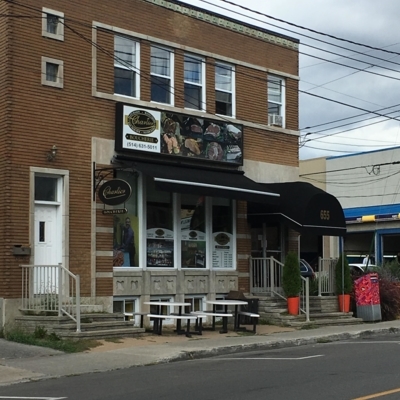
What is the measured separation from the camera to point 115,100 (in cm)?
1873

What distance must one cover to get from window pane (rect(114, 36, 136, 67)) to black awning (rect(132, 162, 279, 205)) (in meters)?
2.69

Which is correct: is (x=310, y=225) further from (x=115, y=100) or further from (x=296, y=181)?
(x=115, y=100)

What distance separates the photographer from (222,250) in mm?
21234

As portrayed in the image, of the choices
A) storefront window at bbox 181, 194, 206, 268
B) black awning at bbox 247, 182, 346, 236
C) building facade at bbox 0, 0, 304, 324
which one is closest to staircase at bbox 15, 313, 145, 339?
building facade at bbox 0, 0, 304, 324

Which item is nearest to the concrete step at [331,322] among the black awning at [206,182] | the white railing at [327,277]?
the white railing at [327,277]

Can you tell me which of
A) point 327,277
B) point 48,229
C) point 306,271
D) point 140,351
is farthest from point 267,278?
point 140,351

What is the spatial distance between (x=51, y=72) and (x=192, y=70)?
4627mm

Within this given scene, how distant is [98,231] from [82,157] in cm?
182

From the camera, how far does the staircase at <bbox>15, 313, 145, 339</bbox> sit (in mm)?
15953

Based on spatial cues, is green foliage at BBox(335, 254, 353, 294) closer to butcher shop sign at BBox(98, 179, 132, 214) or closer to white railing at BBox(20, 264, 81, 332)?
butcher shop sign at BBox(98, 179, 132, 214)

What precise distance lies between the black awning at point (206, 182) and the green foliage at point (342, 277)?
3.44 meters

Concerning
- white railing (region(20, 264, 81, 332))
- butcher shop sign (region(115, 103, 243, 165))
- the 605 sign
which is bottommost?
white railing (region(20, 264, 81, 332))

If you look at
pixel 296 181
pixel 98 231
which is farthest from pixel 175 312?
pixel 296 181

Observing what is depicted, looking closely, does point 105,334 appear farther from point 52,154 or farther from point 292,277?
point 292,277
